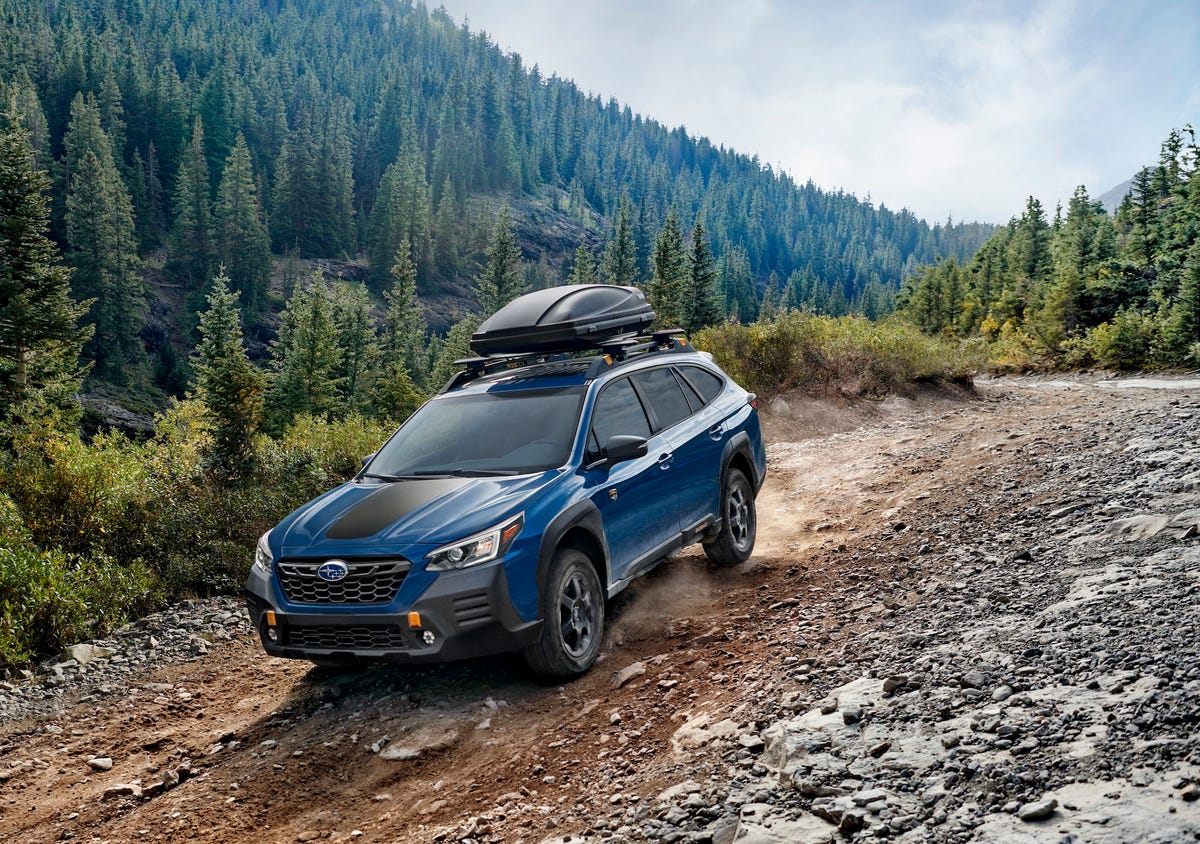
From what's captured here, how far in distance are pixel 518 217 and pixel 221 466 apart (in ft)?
481

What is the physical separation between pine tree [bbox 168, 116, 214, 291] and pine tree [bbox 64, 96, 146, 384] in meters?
9.85

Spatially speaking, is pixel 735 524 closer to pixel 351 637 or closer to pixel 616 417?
pixel 616 417

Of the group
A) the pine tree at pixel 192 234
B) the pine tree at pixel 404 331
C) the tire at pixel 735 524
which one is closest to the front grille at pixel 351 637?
the tire at pixel 735 524

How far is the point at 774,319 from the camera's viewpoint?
1916 cm

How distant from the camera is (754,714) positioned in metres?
4.23

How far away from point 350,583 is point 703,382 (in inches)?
153

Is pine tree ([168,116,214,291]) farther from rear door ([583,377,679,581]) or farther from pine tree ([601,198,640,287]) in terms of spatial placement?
rear door ([583,377,679,581])

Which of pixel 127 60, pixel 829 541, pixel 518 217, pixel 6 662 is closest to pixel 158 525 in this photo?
pixel 6 662

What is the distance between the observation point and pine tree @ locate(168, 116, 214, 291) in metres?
94.3

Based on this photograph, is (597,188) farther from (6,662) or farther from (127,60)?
(6,662)

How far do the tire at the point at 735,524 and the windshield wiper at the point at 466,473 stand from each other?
243cm

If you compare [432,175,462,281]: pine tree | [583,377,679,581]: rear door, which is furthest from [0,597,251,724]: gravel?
[432,175,462,281]: pine tree

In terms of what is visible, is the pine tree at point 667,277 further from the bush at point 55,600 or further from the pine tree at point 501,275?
the bush at point 55,600

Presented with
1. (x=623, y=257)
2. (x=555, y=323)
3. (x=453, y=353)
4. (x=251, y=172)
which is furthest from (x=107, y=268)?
(x=555, y=323)
